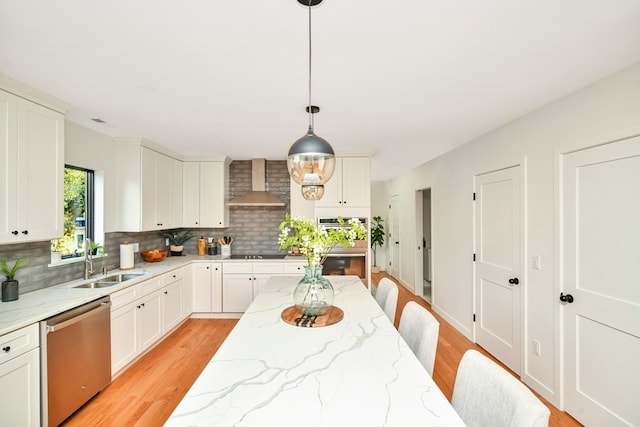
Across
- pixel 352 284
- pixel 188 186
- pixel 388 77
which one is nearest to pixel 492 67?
pixel 388 77

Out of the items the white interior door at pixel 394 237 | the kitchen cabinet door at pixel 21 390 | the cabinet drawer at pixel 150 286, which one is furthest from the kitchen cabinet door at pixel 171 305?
the white interior door at pixel 394 237

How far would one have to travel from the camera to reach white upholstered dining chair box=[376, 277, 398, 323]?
A: 7.70 feet

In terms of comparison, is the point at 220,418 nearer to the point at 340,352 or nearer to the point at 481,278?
the point at 340,352

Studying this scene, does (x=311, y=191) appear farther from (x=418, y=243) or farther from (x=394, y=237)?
(x=394, y=237)

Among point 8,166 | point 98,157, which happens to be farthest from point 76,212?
point 8,166

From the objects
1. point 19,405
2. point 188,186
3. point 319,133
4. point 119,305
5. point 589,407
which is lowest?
point 589,407

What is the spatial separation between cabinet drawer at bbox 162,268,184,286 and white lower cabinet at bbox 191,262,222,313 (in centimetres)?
29

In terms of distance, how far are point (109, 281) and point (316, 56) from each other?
2931 millimetres

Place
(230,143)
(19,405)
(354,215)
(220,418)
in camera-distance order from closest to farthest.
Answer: (220,418) → (19,405) → (230,143) → (354,215)

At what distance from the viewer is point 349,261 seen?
4.17 m

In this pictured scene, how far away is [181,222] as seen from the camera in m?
4.45

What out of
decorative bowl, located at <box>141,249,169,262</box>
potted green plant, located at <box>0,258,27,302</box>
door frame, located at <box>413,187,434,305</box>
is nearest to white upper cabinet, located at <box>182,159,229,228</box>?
decorative bowl, located at <box>141,249,169,262</box>

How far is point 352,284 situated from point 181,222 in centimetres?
285

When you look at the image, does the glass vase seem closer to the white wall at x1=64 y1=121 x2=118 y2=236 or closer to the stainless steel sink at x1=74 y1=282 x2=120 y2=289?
the stainless steel sink at x1=74 y1=282 x2=120 y2=289
